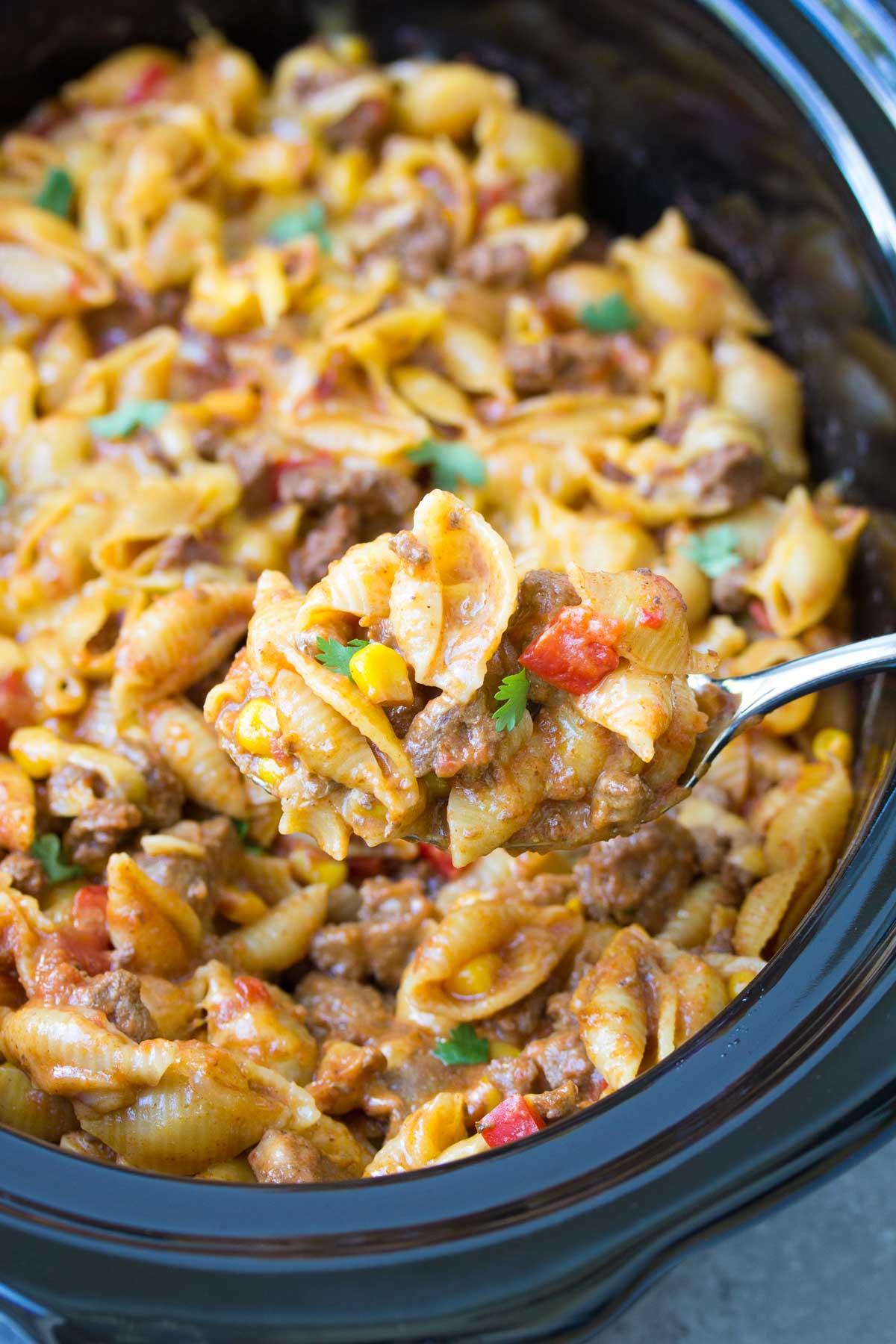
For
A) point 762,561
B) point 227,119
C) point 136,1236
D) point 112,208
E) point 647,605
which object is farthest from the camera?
point 227,119

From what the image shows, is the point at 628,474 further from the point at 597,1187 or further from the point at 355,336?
the point at 597,1187

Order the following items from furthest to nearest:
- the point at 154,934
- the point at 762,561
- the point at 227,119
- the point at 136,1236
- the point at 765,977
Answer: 1. the point at 227,119
2. the point at 762,561
3. the point at 154,934
4. the point at 765,977
5. the point at 136,1236

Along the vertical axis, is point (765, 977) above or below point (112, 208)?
above

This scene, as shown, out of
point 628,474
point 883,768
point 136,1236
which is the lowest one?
point 136,1236

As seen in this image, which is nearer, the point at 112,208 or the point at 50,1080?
the point at 50,1080

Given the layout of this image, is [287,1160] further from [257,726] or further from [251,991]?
[257,726]

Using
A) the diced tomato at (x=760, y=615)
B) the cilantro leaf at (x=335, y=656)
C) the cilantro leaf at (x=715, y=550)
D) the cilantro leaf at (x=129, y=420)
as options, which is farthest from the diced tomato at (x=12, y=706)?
the diced tomato at (x=760, y=615)

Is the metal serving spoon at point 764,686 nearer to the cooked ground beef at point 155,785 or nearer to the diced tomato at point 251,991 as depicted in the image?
the diced tomato at point 251,991

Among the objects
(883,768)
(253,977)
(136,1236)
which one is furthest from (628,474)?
(136,1236)
